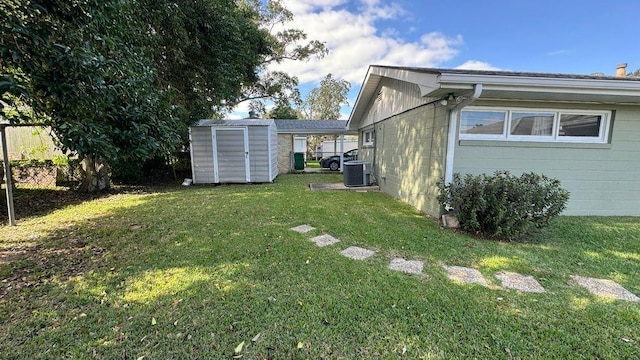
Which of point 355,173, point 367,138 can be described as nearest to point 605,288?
point 355,173

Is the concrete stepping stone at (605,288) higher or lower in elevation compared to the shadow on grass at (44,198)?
lower

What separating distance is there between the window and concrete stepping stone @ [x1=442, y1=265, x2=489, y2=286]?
25.9 ft

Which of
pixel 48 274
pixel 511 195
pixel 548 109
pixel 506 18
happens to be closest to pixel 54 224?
pixel 48 274

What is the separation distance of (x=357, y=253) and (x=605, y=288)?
2.46 meters

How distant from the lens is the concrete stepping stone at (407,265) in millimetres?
3062

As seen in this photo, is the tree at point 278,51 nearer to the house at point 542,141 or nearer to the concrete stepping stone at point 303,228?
the house at point 542,141

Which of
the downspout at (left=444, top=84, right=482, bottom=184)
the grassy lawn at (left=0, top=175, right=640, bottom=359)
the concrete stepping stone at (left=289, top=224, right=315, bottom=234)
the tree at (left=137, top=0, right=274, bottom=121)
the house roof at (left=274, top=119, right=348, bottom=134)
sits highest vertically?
the tree at (left=137, top=0, right=274, bottom=121)

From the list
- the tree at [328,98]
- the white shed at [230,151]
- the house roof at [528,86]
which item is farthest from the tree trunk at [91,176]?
the tree at [328,98]

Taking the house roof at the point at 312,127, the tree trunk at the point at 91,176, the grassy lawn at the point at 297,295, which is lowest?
the grassy lawn at the point at 297,295

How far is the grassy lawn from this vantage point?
1930 mm

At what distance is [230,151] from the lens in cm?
974

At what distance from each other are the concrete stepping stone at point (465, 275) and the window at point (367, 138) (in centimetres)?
790

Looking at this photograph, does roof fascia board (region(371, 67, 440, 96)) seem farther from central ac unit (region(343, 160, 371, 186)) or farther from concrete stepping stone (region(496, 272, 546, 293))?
central ac unit (region(343, 160, 371, 186))

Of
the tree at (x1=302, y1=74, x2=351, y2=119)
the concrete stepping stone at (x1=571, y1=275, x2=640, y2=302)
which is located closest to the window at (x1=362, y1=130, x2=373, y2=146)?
the concrete stepping stone at (x1=571, y1=275, x2=640, y2=302)
